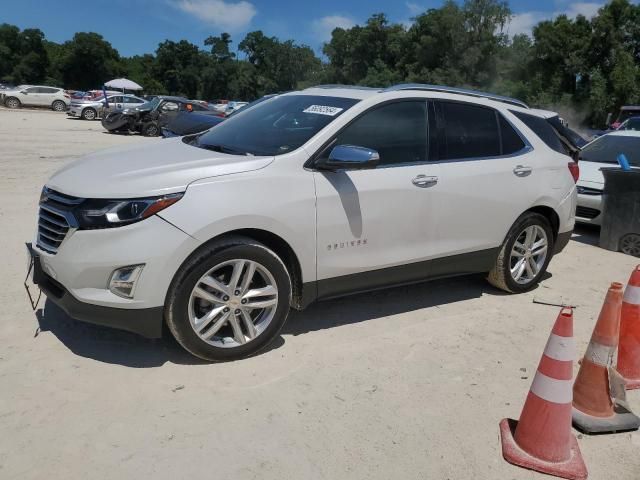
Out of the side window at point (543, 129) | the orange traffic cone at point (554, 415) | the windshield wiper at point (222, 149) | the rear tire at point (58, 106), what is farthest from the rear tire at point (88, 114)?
the orange traffic cone at point (554, 415)

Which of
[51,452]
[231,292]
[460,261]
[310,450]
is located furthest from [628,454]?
[51,452]

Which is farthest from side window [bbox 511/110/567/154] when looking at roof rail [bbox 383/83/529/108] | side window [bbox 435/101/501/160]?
side window [bbox 435/101/501/160]

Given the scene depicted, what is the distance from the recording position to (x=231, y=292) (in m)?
3.69

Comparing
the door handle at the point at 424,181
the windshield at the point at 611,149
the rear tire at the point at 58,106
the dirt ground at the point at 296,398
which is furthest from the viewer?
the rear tire at the point at 58,106

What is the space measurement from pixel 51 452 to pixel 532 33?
51.6 metres

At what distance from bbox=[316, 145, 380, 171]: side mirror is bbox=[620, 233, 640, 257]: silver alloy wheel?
4947mm

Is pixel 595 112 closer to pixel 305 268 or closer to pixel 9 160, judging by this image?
pixel 9 160

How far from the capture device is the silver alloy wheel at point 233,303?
3.64 m

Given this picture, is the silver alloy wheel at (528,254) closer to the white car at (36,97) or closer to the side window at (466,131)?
the side window at (466,131)

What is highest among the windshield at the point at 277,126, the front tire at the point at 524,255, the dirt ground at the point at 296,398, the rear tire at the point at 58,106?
the windshield at the point at 277,126

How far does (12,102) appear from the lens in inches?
1510

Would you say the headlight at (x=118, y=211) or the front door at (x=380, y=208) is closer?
the headlight at (x=118, y=211)

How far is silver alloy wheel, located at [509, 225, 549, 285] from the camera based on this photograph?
17.5ft

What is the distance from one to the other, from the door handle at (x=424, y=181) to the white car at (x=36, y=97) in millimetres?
38611
